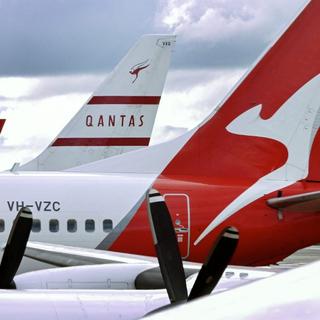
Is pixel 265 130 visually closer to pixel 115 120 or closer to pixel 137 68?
pixel 115 120

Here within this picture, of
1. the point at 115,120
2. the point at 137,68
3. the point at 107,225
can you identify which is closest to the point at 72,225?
the point at 107,225

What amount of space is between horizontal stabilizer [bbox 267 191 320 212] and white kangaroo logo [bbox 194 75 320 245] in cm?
86

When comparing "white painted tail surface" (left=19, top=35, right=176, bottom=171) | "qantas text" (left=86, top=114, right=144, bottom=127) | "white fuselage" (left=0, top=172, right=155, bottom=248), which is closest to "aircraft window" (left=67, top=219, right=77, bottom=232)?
"white fuselage" (left=0, top=172, right=155, bottom=248)

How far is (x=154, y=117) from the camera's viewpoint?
27406 millimetres

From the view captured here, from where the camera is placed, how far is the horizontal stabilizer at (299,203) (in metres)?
15.7

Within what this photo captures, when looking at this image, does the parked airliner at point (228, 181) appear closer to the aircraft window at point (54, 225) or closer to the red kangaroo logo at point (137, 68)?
the aircraft window at point (54, 225)

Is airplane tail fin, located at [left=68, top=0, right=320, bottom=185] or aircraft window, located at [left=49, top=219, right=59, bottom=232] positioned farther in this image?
airplane tail fin, located at [left=68, top=0, right=320, bottom=185]

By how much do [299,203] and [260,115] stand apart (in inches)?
89.2

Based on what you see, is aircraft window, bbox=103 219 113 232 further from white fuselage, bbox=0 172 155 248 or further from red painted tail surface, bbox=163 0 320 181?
red painted tail surface, bbox=163 0 320 181

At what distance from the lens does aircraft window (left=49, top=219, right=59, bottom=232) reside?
1660cm

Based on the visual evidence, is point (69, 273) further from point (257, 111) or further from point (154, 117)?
point (154, 117)

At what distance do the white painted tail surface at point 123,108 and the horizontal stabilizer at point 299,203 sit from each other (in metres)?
10.2

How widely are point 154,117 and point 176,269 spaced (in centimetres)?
2054

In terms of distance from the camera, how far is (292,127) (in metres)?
17.4
